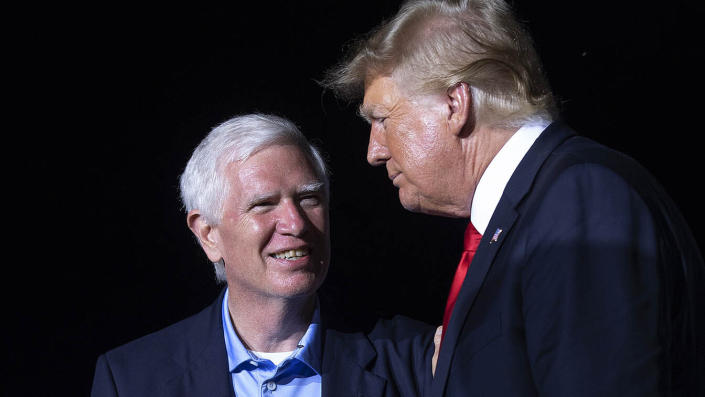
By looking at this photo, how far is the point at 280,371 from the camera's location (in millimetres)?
2232

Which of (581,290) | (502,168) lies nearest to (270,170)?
(502,168)

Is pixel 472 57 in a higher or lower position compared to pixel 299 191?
higher

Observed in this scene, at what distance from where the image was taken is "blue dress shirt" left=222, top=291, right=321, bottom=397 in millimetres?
2240

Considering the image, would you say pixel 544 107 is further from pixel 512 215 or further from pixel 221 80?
pixel 221 80

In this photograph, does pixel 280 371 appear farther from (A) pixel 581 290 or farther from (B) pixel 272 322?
(A) pixel 581 290

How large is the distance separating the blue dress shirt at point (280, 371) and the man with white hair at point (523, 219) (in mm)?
624

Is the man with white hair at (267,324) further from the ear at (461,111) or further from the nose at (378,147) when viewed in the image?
the ear at (461,111)

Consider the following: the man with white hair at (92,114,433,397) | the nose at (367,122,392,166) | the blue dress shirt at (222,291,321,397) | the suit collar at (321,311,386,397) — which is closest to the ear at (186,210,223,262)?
the man with white hair at (92,114,433,397)

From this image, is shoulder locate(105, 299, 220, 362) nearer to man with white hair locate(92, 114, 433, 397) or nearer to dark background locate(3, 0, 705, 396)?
man with white hair locate(92, 114, 433, 397)

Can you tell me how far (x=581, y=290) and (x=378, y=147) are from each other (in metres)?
0.86

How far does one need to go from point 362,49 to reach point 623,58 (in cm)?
129

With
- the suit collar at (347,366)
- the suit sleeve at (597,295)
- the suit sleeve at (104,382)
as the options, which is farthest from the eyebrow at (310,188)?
the suit sleeve at (597,295)

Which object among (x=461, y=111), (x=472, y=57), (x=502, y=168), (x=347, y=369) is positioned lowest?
(x=347, y=369)

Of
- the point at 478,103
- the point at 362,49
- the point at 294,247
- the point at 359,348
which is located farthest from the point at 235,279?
the point at 478,103
